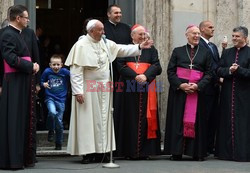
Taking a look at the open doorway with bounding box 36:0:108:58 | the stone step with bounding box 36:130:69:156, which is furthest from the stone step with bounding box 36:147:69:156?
the open doorway with bounding box 36:0:108:58

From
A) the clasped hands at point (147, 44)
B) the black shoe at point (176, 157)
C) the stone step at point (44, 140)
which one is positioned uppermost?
the clasped hands at point (147, 44)

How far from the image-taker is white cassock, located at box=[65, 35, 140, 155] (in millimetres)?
10055

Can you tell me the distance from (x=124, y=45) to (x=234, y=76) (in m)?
1.86

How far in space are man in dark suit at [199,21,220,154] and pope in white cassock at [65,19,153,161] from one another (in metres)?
1.59

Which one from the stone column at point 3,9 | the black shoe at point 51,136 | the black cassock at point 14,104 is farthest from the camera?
the black shoe at point 51,136

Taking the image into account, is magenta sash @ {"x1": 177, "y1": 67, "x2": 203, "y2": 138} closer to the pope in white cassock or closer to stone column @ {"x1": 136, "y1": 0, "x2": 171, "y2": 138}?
the pope in white cassock

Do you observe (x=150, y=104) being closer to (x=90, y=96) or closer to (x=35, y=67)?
(x=90, y=96)


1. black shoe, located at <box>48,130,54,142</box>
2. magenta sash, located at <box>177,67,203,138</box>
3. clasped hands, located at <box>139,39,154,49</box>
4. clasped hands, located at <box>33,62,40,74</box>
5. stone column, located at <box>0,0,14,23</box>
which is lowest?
black shoe, located at <box>48,130,54,142</box>

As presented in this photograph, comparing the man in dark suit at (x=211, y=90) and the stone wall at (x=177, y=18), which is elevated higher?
the stone wall at (x=177, y=18)

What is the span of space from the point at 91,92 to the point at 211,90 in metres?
2.17

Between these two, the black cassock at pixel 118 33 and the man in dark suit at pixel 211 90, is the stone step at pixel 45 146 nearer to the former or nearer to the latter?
the black cassock at pixel 118 33

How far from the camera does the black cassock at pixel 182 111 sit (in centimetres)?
1081

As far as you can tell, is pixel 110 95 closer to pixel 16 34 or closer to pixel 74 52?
pixel 74 52

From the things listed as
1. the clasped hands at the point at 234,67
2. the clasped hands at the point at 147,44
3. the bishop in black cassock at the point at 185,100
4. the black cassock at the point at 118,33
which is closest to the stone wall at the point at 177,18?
the black cassock at the point at 118,33
